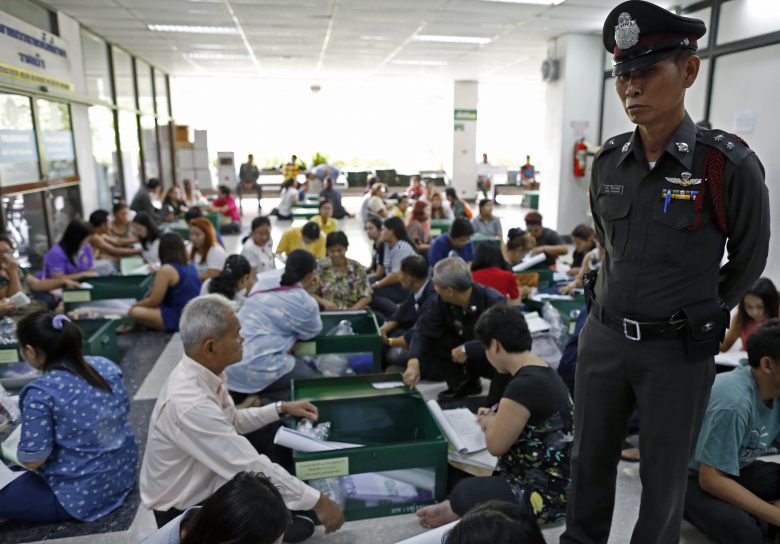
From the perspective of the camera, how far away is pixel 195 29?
8.09 m

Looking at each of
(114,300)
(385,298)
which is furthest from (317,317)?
(114,300)

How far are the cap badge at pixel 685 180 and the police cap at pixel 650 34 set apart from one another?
0.27m

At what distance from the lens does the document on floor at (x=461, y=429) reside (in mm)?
2348

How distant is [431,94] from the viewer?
18.7 meters

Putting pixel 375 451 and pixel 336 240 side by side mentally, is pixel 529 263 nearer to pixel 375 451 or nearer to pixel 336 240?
pixel 336 240

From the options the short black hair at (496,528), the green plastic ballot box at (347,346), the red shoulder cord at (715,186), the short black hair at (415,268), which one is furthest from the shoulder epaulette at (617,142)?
the short black hair at (415,268)

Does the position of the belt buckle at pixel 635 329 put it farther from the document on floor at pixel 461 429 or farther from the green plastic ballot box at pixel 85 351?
the green plastic ballot box at pixel 85 351

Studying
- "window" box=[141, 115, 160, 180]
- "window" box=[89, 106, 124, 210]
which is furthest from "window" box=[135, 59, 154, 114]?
"window" box=[89, 106, 124, 210]

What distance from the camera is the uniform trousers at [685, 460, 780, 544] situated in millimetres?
1904

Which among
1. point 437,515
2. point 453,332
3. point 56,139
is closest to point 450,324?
point 453,332

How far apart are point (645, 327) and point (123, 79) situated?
10817 millimetres

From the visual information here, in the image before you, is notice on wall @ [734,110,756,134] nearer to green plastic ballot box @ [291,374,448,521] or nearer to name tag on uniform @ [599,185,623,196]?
green plastic ballot box @ [291,374,448,521]

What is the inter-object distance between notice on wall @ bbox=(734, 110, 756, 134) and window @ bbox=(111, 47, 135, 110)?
9120 millimetres

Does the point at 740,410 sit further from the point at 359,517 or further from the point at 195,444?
the point at 195,444
